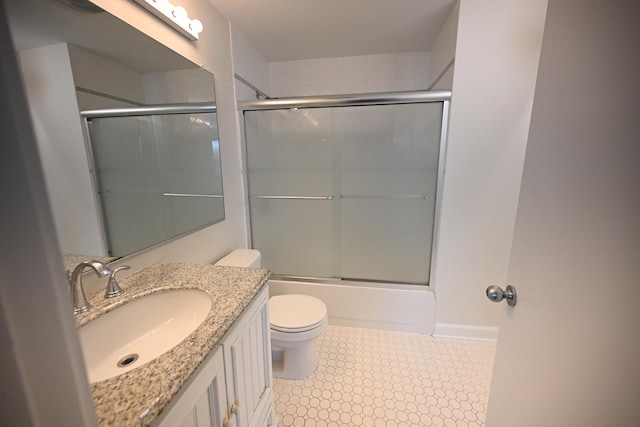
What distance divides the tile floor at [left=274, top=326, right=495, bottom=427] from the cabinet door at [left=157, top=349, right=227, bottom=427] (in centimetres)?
78

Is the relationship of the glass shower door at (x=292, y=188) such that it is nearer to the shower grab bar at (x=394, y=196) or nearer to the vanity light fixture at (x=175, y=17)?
the shower grab bar at (x=394, y=196)

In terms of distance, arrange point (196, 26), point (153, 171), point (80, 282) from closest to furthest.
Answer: point (80, 282) < point (153, 171) < point (196, 26)

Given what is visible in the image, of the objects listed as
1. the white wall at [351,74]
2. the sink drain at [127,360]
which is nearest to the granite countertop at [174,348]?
the sink drain at [127,360]

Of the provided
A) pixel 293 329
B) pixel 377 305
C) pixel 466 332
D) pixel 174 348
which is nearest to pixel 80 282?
pixel 174 348

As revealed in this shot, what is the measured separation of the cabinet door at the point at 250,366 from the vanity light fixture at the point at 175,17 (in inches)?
52.6

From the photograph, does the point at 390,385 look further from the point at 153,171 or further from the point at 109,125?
the point at 109,125

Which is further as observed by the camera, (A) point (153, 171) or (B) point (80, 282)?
(A) point (153, 171)

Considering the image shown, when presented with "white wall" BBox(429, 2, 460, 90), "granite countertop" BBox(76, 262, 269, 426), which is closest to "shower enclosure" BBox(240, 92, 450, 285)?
"white wall" BBox(429, 2, 460, 90)

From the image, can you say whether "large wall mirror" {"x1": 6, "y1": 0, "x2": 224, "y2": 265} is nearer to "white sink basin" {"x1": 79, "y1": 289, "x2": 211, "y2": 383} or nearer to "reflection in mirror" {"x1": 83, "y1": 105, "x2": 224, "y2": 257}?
"reflection in mirror" {"x1": 83, "y1": 105, "x2": 224, "y2": 257}

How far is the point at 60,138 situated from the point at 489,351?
2.56m

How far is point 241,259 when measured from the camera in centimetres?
171

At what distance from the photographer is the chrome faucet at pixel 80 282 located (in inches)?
29.7

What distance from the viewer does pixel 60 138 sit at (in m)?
0.80

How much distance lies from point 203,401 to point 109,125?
104 centimetres
